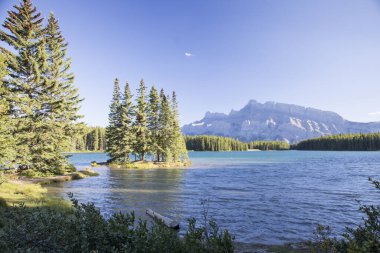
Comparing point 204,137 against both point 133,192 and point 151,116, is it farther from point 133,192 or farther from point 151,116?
point 133,192

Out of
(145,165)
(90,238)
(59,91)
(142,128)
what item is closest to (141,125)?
(142,128)

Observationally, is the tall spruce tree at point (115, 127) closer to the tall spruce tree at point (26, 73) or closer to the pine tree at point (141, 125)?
the pine tree at point (141, 125)

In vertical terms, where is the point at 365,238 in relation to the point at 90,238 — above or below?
below

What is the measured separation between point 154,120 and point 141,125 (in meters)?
3.84

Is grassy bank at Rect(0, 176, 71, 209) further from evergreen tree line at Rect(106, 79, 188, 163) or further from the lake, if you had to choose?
evergreen tree line at Rect(106, 79, 188, 163)

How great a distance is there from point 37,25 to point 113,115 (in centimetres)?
3066

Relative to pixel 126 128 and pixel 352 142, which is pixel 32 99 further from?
pixel 352 142

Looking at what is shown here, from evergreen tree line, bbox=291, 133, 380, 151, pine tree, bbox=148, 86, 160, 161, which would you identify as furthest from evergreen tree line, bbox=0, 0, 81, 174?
evergreen tree line, bbox=291, 133, 380, 151

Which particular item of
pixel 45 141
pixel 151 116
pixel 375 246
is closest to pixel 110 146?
pixel 151 116

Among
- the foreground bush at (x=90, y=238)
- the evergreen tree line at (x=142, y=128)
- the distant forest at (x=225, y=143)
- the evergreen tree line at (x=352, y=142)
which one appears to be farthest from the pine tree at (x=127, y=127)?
the evergreen tree line at (x=352, y=142)

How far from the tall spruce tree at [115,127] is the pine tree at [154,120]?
7.31 m

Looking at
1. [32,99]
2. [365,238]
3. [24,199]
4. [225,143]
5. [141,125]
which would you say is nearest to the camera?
[365,238]

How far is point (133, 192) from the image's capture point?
82.9 ft

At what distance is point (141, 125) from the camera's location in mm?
61000
